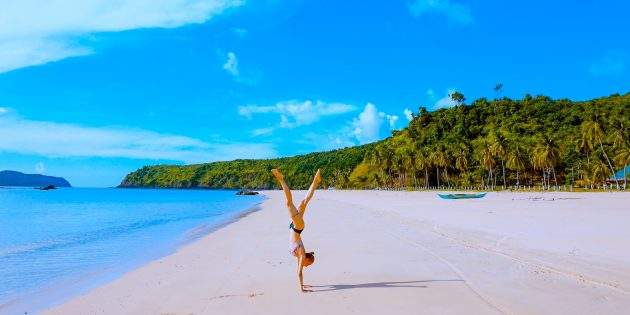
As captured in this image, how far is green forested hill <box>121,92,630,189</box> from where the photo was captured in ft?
268

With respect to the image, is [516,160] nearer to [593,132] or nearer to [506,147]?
[506,147]

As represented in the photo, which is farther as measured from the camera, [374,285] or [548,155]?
[548,155]

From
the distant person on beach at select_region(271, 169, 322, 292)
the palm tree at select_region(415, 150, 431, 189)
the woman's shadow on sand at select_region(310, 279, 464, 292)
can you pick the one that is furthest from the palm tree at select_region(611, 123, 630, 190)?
the distant person on beach at select_region(271, 169, 322, 292)

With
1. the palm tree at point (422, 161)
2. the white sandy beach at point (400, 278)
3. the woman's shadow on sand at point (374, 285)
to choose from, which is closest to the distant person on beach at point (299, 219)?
the woman's shadow on sand at point (374, 285)

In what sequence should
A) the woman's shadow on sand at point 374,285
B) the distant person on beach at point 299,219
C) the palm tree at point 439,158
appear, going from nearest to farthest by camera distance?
the distant person on beach at point 299,219, the woman's shadow on sand at point 374,285, the palm tree at point 439,158

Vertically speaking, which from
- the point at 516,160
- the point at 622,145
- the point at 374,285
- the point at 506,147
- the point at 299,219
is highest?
the point at 506,147

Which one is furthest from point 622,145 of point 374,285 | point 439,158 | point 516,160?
point 374,285

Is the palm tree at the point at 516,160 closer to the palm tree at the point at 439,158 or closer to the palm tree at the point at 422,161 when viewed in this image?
the palm tree at the point at 439,158

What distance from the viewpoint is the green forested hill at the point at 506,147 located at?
81.6m

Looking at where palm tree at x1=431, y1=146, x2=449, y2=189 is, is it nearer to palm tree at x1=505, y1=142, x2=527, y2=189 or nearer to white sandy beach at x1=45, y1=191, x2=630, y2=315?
palm tree at x1=505, y1=142, x2=527, y2=189

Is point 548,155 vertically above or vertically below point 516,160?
above

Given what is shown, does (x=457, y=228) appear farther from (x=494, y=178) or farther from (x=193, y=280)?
(x=494, y=178)

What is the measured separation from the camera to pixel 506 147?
309 ft

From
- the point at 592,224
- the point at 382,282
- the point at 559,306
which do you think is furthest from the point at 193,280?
the point at 592,224
